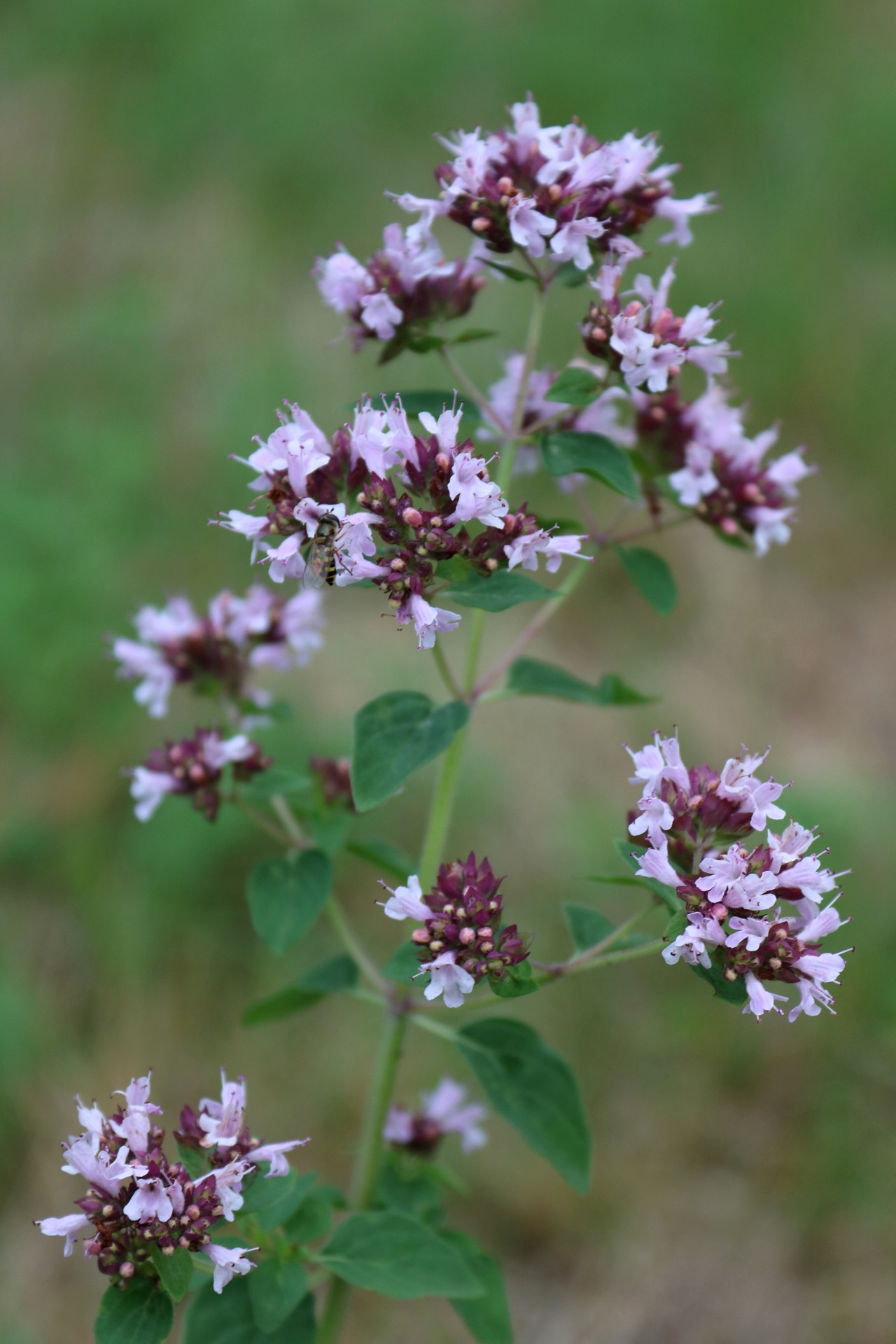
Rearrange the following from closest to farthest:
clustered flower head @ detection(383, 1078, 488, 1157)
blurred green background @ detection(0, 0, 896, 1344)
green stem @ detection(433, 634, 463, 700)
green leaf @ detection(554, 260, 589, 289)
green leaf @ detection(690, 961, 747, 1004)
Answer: green leaf @ detection(690, 961, 747, 1004) < green stem @ detection(433, 634, 463, 700) < green leaf @ detection(554, 260, 589, 289) < clustered flower head @ detection(383, 1078, 488, 1157) < blurred green background @ detection(0, 0, 896, 1344)

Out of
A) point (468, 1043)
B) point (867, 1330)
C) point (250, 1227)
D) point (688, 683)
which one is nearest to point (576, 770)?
point (688, 683)

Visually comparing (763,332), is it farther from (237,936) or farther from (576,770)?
(237,936)

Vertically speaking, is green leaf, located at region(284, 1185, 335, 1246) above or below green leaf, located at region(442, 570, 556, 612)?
below

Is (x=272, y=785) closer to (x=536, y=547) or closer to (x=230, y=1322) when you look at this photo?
(x=536, y=547)

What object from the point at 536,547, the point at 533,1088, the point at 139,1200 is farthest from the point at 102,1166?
the point at 536,547

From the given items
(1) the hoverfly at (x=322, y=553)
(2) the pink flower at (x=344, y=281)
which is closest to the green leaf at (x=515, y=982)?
(1) the hoverfly at (x=322, y=553)

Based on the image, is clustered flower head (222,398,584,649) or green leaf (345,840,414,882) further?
green leaf (345,840,414,882)

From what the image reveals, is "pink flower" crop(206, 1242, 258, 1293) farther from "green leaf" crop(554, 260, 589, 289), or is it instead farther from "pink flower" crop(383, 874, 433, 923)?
"green leaf" crop(554, 260, 589, 289)

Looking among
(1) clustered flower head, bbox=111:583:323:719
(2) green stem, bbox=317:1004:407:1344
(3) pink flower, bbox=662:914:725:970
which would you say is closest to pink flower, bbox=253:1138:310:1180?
(2) green stem, bbox=317:1004:407:1344
